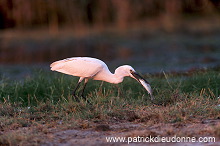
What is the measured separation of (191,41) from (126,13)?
21.9 ft

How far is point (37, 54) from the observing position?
60.6 ft

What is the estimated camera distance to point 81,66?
682 centimetres

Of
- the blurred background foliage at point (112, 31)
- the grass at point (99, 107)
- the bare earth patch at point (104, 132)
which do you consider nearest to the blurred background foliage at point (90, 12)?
the blurred background foliage at point (112, 31)

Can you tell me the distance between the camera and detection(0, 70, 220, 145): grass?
5254 mm

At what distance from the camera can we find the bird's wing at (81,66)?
676 cm

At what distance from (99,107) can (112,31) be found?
17.9 metres

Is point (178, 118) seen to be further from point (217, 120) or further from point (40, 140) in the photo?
point (40, 140)

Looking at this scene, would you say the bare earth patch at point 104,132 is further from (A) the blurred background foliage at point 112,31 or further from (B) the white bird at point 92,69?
(A) the blurred background foliage at point 112,31

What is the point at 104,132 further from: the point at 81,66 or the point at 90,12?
the point at 90,12

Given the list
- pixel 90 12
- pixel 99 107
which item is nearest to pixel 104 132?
pixel 99 107

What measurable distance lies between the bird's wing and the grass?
45cm

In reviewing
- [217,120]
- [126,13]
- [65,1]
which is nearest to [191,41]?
[126,13]

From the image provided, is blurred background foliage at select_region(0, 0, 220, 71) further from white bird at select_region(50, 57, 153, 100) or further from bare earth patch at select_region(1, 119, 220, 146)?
bare earth patch at select_region(1, 119, 220, 146)

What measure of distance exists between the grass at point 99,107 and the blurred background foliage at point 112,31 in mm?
5163
